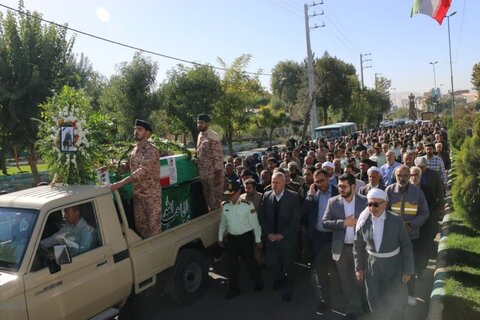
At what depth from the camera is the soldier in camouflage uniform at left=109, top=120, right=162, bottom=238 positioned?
5477mm

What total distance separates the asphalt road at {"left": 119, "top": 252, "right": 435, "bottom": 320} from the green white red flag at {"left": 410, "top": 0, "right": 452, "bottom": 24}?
7308mm

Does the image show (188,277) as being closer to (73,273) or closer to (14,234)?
(73,273)

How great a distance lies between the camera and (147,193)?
5504mm

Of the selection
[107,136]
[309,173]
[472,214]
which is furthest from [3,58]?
[472,214]

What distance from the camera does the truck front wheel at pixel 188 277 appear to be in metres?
5.85

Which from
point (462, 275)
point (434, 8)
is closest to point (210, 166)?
point (462, 275)

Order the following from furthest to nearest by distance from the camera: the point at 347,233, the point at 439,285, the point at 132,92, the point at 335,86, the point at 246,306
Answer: the point at 335,86, the point at 132,92, the point at 246,306, the point at 439,285, the point at 347,233

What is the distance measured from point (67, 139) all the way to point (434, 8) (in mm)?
9932

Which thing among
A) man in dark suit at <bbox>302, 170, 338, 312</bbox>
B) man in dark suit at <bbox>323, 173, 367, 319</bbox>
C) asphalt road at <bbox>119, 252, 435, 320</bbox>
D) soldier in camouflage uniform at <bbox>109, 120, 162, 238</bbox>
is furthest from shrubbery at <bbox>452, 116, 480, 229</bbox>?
soldier in camouflage uniform at <bbox>109, 120, 162, 238</bbox>

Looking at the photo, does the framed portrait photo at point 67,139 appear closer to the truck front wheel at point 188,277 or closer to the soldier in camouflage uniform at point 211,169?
the truck front wheel at point 188,277

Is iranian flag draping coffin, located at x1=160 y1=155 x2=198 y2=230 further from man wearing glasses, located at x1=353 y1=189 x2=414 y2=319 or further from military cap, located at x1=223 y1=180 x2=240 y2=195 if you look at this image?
man wearing glasses, located at x1=353 y1=189 x2=414 y2=319

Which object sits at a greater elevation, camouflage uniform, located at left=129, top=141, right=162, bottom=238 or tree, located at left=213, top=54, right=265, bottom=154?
tree, located at left=213, top=54, right=265, bottom=154

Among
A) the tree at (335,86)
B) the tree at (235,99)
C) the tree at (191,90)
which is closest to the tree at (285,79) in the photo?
the tree at (335,86)

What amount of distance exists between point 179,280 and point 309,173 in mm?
3159
